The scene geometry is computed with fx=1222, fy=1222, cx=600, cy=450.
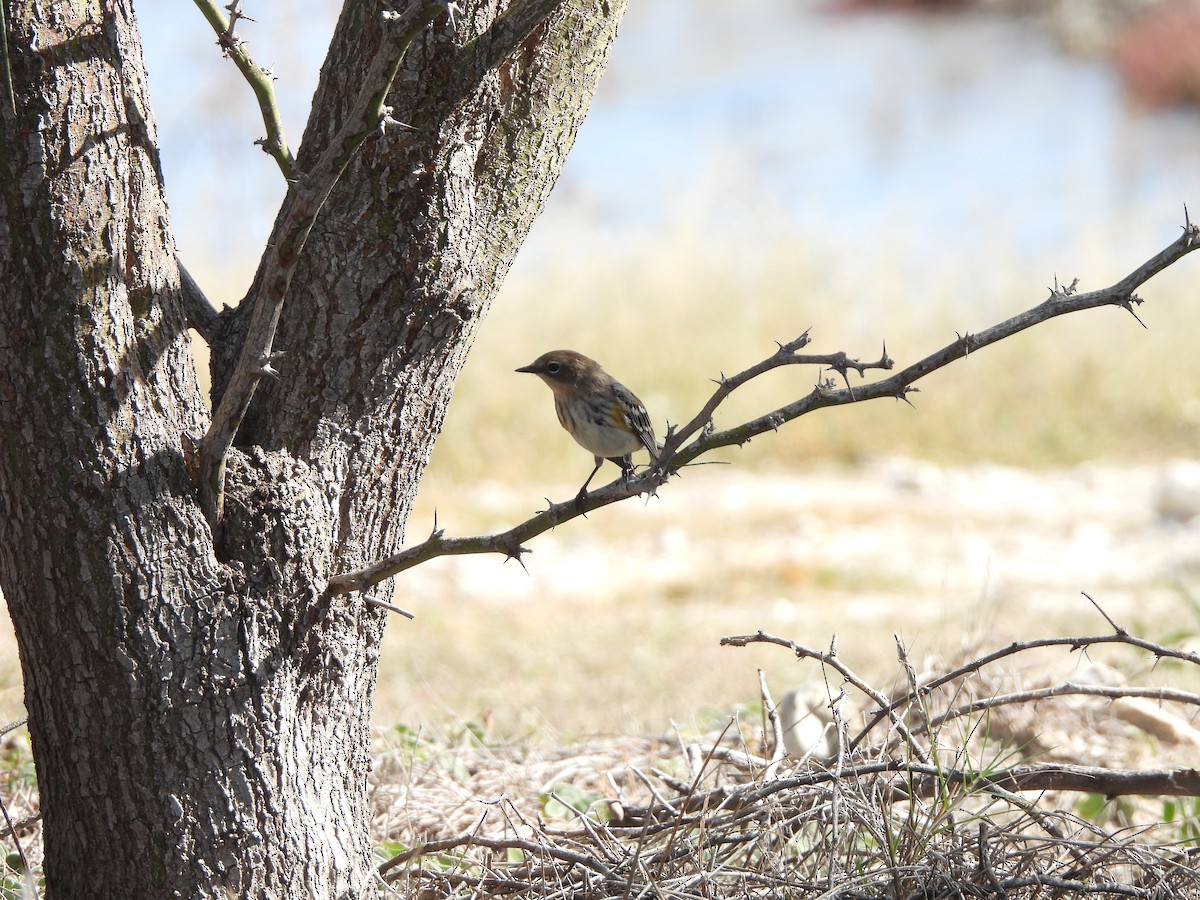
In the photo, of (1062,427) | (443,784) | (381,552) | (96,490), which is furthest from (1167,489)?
(96,490)

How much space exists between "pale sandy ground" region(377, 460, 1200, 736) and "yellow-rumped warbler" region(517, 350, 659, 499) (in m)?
1.13

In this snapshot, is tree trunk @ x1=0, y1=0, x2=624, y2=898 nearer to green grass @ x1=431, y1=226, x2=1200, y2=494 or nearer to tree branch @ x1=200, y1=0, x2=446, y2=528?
tree branch @ x1=200, y1=0, x2=446, y2=528

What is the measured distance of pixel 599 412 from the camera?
2.93 meters

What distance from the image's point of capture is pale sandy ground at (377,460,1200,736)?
4770mm

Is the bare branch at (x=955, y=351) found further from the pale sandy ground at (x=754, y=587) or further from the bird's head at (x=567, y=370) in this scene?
the pale sandy ground at (x=754, y=587)

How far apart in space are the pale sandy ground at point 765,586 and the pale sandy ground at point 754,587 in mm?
16

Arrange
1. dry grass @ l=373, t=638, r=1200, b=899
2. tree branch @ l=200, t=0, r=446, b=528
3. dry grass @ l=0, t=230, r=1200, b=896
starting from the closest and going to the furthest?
tree branch @ l=200, t=0, r=446, b=528, dry grass @ l=373, t=638, r=1200, b=899, dry grass @ l=0, t=230, r=1200, b=896

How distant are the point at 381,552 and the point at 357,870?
54 cm

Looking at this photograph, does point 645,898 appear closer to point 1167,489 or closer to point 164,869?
point 164,869

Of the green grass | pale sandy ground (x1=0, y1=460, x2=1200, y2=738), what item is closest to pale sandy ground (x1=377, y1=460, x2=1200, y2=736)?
pale sandy ground (x1=0, y1=460, x2=1200, y2=738)

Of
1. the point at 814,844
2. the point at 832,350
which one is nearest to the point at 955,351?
the point at 814,844

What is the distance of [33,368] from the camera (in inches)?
72.7

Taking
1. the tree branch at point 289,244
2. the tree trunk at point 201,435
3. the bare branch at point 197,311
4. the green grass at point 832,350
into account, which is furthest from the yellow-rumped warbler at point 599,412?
the green grass at point 832,350

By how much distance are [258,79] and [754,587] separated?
16.3 feet
